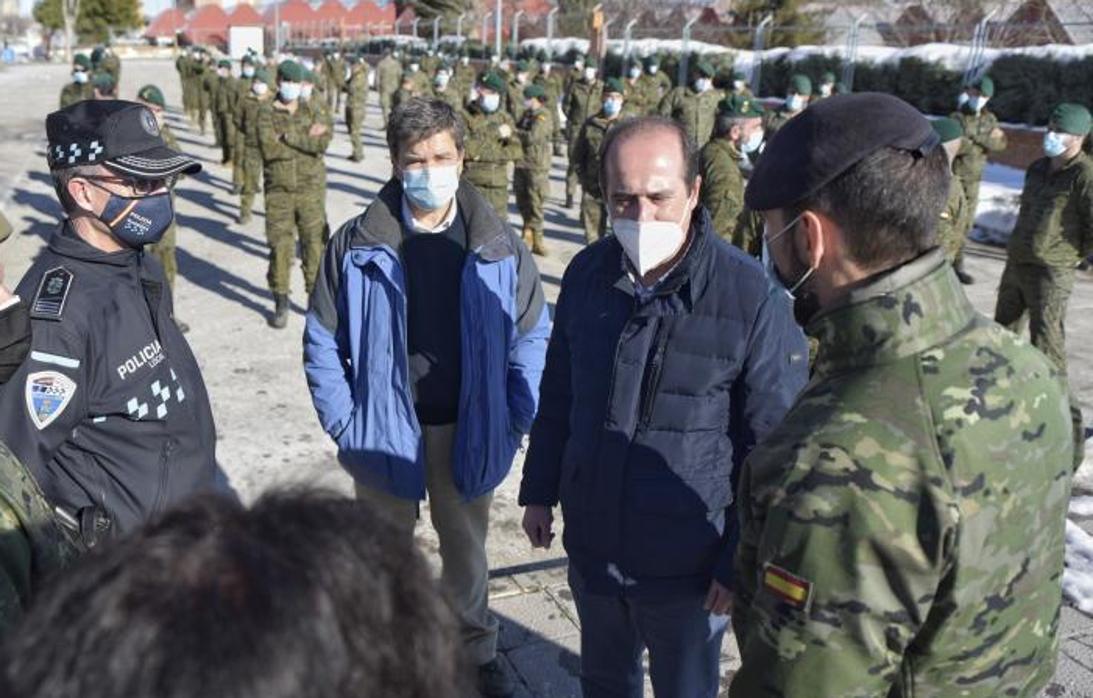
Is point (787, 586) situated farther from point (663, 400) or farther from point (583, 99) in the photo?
point (583, 99)

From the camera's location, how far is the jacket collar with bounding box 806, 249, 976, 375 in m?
1.34

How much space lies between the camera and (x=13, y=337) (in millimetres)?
1743

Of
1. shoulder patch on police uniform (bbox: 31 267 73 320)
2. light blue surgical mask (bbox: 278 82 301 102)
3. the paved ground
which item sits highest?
light blue surgical mask (bbox: 278 82 301 102)

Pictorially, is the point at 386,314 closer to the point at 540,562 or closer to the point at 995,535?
the point at 540,562

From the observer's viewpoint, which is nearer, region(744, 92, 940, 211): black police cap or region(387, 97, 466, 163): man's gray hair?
region(744, 92, 940, 211): black police cap

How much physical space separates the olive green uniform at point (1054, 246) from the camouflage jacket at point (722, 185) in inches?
74.8

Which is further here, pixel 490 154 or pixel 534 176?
pixel 534 176

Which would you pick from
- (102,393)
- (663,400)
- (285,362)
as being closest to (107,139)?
(102,393)

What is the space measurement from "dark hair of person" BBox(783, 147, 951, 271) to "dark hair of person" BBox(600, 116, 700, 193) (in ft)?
2.75

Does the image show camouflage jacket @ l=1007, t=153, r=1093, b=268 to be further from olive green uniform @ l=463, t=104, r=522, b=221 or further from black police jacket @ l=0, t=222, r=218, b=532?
black police jacket @ l=0, t=222, r=218, b=532

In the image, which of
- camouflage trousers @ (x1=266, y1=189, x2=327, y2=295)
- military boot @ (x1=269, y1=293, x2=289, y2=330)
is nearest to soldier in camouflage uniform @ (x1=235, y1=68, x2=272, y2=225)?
camouflage trousers @ (x1=266, y1=189, x2=327, y2=295)

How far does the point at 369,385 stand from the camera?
9.34 ft

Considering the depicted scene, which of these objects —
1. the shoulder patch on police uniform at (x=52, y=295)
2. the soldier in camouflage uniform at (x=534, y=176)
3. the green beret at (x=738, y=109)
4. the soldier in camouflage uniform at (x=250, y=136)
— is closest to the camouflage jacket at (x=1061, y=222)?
the green beret at (x=738, y=109)

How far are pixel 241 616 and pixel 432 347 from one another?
222 centimetres
